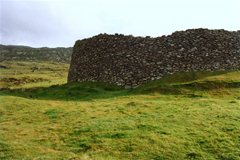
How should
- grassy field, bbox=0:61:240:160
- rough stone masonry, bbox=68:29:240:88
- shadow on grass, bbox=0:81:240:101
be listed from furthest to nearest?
rough stone masonry, bbox=68:29:240:88 < shadow on grass, bbox=0:81:240:101 < grassy field, bbox=0:61:240:160

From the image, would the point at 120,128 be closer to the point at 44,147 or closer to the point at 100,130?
the point at 100,130

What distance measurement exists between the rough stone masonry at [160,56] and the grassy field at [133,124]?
103 inches

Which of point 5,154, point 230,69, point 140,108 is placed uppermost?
point 230,69

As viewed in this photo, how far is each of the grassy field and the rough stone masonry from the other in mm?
2615

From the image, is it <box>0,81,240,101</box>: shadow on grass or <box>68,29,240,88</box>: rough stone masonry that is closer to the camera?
<box>0,81,240,101</box>: shadow on grass

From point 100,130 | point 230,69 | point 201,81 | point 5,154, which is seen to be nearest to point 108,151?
point 100,130

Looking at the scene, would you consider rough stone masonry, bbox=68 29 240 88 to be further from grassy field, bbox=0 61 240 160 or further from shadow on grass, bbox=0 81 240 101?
grassy field, bbox=0 61 240 160

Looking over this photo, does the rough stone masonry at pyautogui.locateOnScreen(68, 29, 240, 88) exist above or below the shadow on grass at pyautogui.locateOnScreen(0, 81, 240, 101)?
above

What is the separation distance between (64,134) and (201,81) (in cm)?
1271

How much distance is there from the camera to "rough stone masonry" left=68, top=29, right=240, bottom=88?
1185 inches

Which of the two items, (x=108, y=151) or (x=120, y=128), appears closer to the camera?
(x=108, y=151)

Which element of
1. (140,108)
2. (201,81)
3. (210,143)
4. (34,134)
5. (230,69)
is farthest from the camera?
(230,69)

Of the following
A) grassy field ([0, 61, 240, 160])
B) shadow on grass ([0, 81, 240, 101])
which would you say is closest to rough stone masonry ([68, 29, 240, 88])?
shadow on grass ([0, 81, 240, 101])

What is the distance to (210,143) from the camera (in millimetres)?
15914
